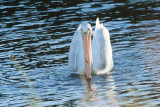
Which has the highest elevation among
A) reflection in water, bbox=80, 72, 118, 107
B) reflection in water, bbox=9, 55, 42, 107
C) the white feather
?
the white feather

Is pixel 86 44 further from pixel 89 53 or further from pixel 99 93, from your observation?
pixel 99 93

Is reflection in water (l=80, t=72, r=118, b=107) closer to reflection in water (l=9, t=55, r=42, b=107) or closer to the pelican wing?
the pelican wing

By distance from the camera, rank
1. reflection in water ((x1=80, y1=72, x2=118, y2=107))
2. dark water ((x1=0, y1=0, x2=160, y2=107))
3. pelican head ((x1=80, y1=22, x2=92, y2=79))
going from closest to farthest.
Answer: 1. reflection in water ((x1=80, y1=72, x2=118, y2=107))
2. dark water ((x1=0, y1=0, x2=160, y2=107))
3. pelican head ((x1=80, y1=22, x2=92, y2=79))

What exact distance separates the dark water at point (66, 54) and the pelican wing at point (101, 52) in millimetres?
266

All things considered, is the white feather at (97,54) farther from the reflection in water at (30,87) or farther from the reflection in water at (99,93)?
the reflection in water at (30,87)

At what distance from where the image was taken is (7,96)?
29.3ft

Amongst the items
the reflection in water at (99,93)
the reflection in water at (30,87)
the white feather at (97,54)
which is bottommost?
the reflection in water at (99,93)

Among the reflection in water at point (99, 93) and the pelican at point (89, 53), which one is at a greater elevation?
the pelican at point (89, 53)

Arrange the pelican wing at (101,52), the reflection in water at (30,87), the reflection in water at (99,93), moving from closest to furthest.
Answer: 1. the reflection in water at (99,93)
2. the reflection in water at (30,87)
3. the pelican wing at (101,52)

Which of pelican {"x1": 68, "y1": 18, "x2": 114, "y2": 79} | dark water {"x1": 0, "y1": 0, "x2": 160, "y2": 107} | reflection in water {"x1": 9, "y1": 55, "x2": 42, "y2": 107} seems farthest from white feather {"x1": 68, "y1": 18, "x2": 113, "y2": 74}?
reflection in water {"x1": 9, "y1": 55, "x2": 42, "y2": 107}

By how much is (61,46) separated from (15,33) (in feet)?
7.86

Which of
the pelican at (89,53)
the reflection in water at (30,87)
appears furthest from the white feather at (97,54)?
the reflection in water at (30,87)

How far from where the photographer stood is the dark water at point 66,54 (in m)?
8.71

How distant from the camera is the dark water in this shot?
871 cm
